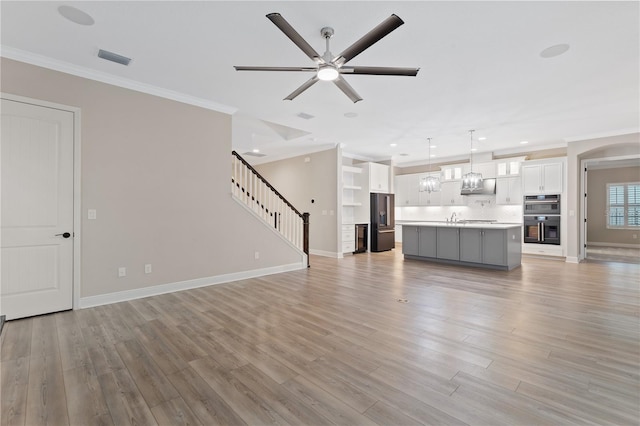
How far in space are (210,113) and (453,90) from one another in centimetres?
398

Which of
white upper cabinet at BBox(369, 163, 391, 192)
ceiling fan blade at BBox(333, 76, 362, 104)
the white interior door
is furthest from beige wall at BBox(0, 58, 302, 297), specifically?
white upper cabinet at BBox(369, 163, 391, 192)

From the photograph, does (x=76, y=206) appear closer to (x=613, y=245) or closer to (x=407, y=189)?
(x=407, y=189)

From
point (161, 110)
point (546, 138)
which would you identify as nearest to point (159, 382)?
point (161, 110)

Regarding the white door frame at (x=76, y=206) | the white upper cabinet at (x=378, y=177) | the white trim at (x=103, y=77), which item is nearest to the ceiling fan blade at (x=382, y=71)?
the white trim at (x=103, y=77)

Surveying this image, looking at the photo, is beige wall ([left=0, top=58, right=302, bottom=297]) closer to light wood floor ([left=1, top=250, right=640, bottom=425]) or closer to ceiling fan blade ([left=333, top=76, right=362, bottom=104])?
light wood floor ([left=1, top=250, right=640, bottom=425])

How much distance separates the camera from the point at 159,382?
6.91 ft

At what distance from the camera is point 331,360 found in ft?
7.98

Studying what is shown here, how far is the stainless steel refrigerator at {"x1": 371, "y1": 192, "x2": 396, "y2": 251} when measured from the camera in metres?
9.04

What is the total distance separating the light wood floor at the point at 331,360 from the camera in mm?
1806

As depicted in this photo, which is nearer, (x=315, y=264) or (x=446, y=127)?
(x=446, y=127)

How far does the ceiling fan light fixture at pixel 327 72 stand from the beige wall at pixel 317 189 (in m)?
5.05

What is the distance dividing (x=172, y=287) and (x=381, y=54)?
14.6 ft

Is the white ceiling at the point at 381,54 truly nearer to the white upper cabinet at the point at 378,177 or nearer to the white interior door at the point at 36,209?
the white interior door at the point at 36,209

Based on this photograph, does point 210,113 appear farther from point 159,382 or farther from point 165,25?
point 159,382
